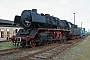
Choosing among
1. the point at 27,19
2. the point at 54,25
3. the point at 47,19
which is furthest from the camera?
the point at 54,25

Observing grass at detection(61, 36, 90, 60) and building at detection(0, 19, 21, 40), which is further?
building at detection(0, 19, 21, 40)

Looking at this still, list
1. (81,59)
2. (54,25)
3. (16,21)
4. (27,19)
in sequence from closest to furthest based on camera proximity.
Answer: (81,59) < (27,19) < (16,21) < (54,25)

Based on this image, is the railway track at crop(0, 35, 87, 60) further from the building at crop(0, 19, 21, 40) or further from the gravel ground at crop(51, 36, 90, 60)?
the building at crop(0, 19, 21, 40)

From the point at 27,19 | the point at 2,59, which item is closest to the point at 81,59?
the point at 2,59

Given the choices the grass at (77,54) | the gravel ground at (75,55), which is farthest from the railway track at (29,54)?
the grass at (77,54)

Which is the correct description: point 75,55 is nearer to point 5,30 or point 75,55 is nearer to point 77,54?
point 77,54

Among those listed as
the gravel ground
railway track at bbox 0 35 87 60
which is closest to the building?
railway track at bbox 0 35 87 60

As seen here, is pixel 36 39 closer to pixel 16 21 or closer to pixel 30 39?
pixel 30 39

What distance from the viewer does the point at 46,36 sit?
16391 mm

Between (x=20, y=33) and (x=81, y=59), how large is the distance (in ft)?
27.4

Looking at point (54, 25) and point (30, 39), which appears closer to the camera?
point (30, 39)

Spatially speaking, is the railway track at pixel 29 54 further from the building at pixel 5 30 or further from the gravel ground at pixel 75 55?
the building at pixel 5 30

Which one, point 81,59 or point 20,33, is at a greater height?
point 20,33

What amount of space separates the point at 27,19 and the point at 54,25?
556cm
